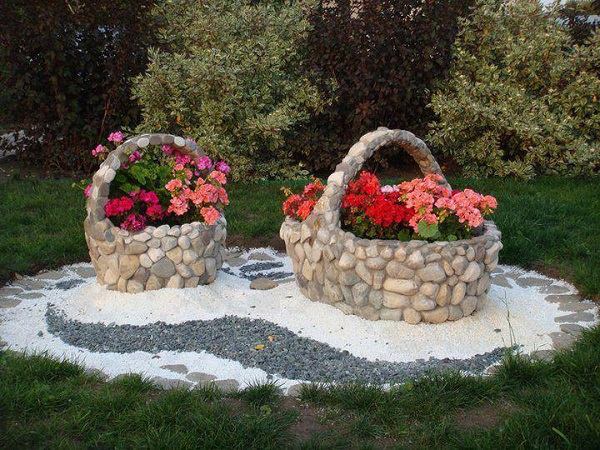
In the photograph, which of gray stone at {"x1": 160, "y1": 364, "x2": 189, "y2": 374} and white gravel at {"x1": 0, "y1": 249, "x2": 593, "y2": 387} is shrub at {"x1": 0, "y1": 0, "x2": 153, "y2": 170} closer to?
white gravel at {"x1": 0, "y1": 249, "x2": 593, "y2": 387}

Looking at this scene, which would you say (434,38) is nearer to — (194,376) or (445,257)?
(445,257)

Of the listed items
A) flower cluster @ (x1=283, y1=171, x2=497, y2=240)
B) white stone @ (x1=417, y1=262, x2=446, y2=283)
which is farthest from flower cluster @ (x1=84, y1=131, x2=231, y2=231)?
white stone @ (x1=417, y1=262, x2=446, y2=283)

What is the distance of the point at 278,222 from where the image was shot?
7.12m

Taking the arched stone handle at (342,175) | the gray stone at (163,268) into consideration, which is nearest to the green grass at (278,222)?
the gray stone at (163,268)

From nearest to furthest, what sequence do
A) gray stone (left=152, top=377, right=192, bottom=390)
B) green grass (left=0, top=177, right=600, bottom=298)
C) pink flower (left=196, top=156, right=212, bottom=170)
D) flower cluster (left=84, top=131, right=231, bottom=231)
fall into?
gray stone (left=152, top=377, right=192, bottom=390)
flower cluster (left=84, top=131, right=231, bottom=231)
pink flower (left=196, top=156, right=212, bottom=170)
green grass (left=0, top=177, right=600, bottom=298)

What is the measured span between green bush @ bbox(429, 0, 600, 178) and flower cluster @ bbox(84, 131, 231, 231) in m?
4.08

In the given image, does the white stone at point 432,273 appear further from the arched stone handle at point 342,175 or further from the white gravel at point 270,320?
the arched stone handle at point 342,175

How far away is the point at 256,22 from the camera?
32.3ft

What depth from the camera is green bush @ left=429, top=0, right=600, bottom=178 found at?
883cm

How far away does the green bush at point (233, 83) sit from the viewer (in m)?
8.93

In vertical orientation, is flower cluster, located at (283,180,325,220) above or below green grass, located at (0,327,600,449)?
above

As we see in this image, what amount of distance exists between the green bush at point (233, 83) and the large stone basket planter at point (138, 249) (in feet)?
11.3

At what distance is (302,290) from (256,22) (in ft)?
18.1

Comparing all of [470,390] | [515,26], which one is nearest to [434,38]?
[515,26]
